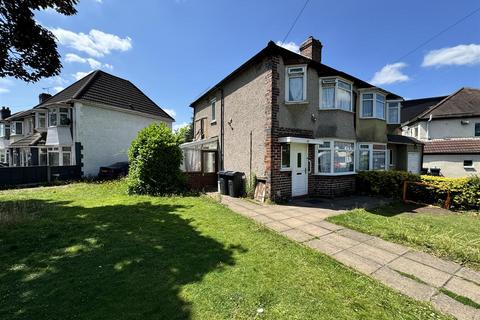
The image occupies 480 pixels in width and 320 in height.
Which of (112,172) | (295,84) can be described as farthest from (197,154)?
(112,172)

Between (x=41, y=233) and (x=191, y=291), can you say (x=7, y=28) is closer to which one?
(x=41, y=233)

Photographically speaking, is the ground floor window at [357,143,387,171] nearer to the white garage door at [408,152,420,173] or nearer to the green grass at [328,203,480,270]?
the green grass at [328,203,480,270]

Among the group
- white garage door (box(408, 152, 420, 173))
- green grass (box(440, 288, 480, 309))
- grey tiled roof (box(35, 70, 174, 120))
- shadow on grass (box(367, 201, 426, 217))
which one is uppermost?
grey tiled roof (box(35, 70, 174, 120))

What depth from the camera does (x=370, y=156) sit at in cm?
1358

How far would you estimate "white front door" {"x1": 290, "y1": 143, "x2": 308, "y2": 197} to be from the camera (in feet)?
34.9

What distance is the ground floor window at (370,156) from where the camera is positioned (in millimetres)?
13367

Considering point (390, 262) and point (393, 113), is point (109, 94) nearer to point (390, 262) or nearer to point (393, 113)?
point (393, 113)

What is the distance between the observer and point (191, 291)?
3369 mm

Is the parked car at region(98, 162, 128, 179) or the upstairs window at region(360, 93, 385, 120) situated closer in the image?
the upstairs window at region(360, 93, 385, 120)

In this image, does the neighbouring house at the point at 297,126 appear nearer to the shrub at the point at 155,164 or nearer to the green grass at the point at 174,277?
the shrub at the point at 155,164

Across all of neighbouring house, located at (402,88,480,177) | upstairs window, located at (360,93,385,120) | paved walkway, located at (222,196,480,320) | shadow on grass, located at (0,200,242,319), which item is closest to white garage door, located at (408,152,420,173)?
neighbouring house, located at (402,88,480,177)

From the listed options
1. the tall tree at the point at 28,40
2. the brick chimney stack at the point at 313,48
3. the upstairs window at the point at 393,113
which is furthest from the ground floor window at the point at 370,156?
the tall tree at the point at 28,40

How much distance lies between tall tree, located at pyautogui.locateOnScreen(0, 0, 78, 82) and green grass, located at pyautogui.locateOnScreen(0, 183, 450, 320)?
574 centimetres

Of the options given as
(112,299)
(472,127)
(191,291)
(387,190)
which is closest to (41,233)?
(112,299)
